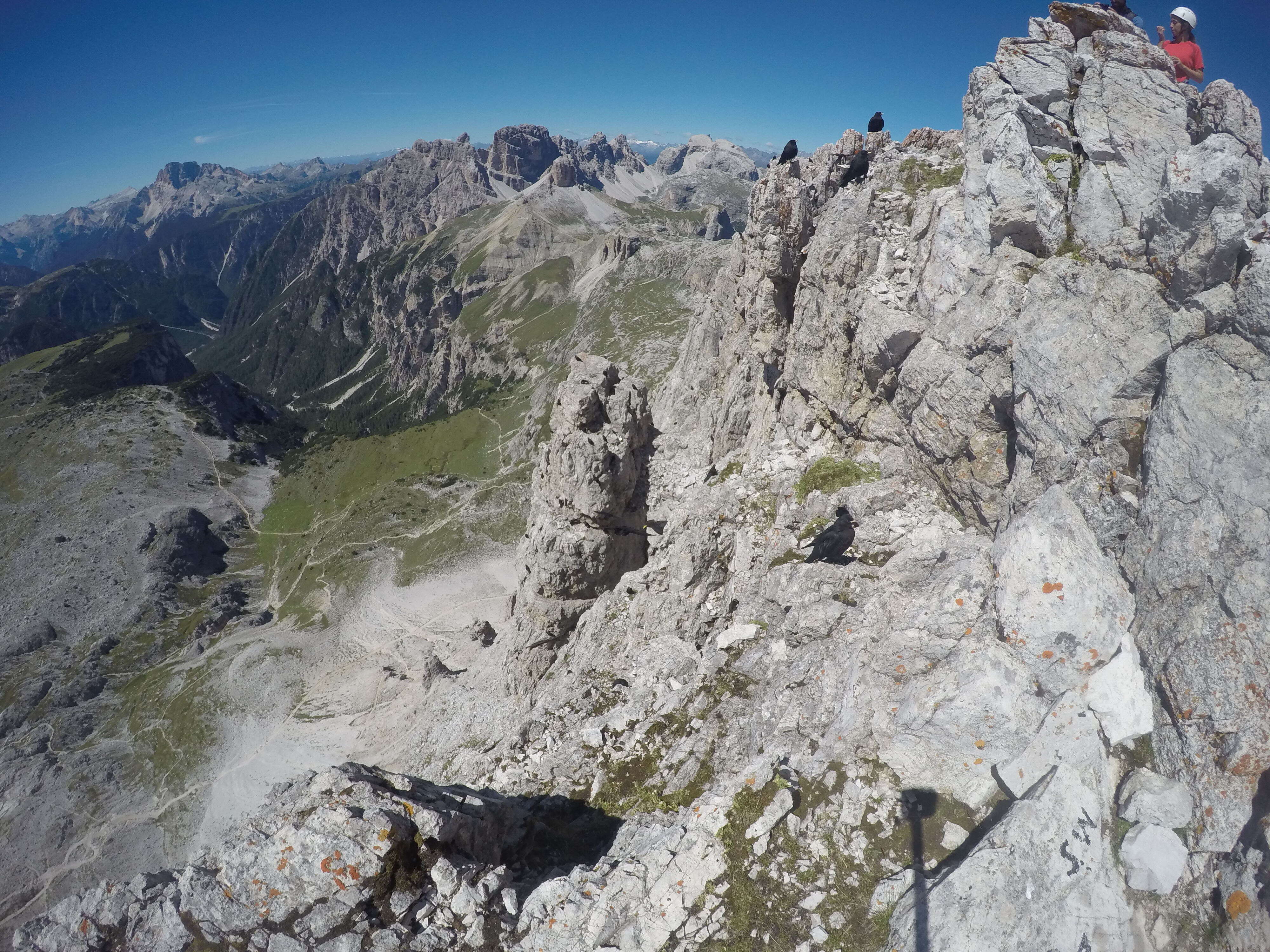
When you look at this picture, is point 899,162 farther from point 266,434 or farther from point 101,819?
point 266,434

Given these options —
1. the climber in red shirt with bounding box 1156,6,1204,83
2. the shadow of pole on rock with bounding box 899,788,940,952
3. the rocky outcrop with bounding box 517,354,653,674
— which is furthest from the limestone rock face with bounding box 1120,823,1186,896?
the rocky outcrop with bounding box 517,354,653,674

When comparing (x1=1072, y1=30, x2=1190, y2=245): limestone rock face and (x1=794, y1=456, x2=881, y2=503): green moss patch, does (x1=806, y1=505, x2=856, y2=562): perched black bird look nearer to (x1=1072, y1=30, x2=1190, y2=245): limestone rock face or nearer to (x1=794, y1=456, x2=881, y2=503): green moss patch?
(x1=794, y1=456, x2=881, y2=503): green moss patch

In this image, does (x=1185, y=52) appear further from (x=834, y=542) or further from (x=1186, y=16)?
(x=834, y=542)

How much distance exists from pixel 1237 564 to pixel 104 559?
16137 cm

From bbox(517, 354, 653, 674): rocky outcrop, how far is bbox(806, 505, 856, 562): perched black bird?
22.4 meters

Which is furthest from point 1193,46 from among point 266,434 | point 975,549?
point 266,434

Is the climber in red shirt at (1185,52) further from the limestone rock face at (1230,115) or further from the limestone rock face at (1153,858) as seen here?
the limestone rock face at (1153,858)

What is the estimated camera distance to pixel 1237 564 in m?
10.8

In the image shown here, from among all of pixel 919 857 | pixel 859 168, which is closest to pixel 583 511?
pixel 859 168

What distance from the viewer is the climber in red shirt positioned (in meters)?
19.0

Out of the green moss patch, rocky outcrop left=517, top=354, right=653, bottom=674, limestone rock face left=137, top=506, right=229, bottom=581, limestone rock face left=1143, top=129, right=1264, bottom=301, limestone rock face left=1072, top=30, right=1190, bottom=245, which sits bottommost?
limestone rock face left=137, top=506, right=229, bottom=581

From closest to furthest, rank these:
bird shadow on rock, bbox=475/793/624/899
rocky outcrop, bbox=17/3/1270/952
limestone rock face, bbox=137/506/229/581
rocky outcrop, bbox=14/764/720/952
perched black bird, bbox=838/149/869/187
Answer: rocky outcrop, bbox=17/3/1270/952
rocky outcrop, bbox=14/764/720/952
bird shadow on rock, bbox=475/793/624/899
perched black bird, bbox=838/149/869/187
limestone rock face, bbox=137/506/229/581

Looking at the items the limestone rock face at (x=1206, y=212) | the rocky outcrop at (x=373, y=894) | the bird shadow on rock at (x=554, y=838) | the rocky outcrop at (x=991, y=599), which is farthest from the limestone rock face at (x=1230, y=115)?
the bird shadow on rock at (x=554, y=838)

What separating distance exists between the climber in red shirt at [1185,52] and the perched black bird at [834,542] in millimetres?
19663
